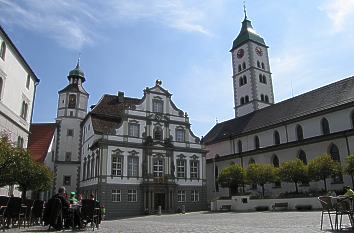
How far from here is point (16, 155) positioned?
18.8 meters

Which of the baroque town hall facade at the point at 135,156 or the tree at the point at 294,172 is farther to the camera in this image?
the baroque town hall facade at the point at 135,156

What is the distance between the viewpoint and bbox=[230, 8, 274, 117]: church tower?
2466 inches

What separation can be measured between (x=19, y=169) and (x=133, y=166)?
2050 centimetres

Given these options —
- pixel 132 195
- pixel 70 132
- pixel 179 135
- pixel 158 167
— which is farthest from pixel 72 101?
pixel 132 195

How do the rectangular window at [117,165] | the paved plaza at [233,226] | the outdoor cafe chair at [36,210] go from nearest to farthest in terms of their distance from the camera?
the paved plaza at [233,226] < the outdoor cafe chair at [36,210] < the rectangular window at [117,165]

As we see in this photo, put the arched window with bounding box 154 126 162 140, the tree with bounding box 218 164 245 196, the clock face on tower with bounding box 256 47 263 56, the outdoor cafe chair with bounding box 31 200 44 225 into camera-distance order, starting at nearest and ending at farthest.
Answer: the outdoor cafe chair with bounding box 31 200 44 225 → the tree with bounding box 218 164 245 196 → the arched window with bounding box 154 126 162 140 → the clock face on tower with bounding box 256 47 263 56

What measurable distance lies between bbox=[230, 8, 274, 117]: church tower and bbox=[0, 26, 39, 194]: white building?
39876mm

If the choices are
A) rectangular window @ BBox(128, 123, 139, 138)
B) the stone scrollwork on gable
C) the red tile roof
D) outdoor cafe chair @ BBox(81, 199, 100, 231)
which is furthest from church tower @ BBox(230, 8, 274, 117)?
outdoor cafe chair @ BBox(81, 199, 100, 231)

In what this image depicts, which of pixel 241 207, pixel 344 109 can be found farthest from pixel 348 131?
pixel 241 207

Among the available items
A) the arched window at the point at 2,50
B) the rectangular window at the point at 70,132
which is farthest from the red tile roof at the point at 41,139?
the arched window at the point at 2,50

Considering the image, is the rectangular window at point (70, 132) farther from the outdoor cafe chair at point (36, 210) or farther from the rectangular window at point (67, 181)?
the outdoor cafe chair at point (36, 210)

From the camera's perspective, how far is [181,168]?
4234 centimetres

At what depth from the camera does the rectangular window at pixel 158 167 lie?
132 ft

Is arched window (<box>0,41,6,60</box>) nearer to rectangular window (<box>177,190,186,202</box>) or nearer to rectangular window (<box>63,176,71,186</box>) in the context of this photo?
rectangular window (<box>63,176,71,186</box>)
